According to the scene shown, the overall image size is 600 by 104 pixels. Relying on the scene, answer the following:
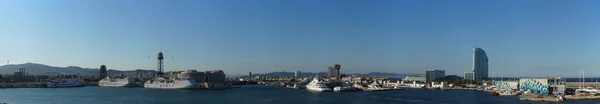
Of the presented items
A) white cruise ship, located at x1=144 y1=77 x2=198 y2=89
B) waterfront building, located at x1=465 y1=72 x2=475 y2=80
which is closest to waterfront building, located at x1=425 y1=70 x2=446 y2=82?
waterfront building, located at x1=465 y1=72 x2=475 y2=80

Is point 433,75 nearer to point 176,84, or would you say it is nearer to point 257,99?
point 176,84

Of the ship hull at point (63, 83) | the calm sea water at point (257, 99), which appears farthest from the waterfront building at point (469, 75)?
the ship hull at point (63, 83)

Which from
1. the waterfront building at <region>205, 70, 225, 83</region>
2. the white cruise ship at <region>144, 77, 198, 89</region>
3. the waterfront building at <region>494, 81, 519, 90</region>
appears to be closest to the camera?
the waterfront building at <region>494, 81, 519, 90</region>

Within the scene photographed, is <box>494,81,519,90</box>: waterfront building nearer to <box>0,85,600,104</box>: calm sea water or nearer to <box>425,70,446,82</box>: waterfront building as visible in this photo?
<box>0,85,600,104</box>: calm sea water

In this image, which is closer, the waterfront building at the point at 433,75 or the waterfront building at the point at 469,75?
the waterfront building at the point at 433,75

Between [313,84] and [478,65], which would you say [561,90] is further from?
[478,65]

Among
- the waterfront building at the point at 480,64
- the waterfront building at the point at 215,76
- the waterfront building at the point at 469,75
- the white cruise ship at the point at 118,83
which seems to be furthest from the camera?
the waterfront building at the point at 480,64

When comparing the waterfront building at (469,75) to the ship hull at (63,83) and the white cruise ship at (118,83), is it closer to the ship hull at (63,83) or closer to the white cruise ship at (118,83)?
the white cruise ship at (118,83)

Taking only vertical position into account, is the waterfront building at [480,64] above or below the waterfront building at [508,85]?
above
